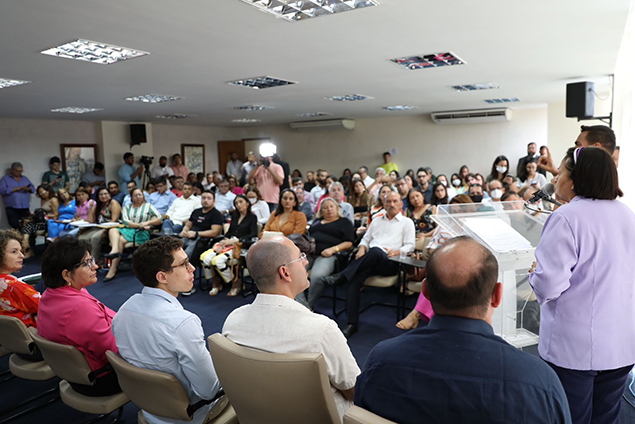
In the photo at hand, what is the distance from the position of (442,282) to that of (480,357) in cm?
20

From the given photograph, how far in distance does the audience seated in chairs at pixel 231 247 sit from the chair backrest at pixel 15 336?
2.56 m

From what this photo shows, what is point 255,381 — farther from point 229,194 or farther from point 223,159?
point 223,159

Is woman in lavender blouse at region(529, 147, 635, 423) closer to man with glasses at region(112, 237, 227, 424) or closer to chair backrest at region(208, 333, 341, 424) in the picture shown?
chair backrest at region(208, 333, 341, 424)

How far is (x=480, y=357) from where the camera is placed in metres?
1.01

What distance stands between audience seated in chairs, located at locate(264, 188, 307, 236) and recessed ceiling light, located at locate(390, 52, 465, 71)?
6.54ft

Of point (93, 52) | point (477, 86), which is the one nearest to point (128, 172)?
point (93, 52)

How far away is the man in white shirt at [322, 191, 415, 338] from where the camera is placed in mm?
3955

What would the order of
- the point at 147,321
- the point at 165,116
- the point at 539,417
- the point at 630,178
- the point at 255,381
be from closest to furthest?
the point at 539,417 < the point at 255,381 < the point at 147,321 < the point at 630,178 < the point at 165,116

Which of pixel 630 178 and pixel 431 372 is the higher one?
pixel 630 178

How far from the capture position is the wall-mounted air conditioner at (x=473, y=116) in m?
10.5

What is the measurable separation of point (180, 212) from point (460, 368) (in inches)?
242

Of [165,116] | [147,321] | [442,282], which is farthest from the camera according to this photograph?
[165,116]

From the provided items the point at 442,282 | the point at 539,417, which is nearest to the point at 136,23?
the point at 442,282

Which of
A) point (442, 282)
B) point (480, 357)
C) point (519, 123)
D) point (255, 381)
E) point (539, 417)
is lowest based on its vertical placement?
point (255, 381)
